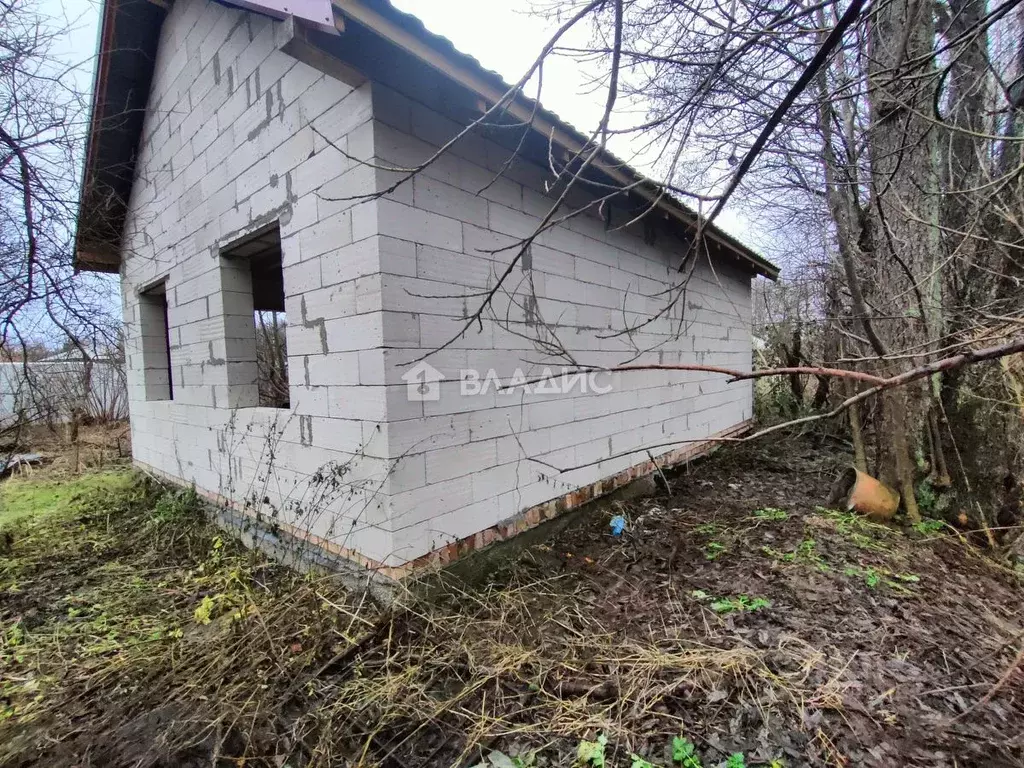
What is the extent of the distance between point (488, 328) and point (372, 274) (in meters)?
0.98

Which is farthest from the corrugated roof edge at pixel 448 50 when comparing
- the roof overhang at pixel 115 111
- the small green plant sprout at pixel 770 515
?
the roof overhang at pixel 115 111

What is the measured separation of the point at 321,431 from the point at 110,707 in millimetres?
1698

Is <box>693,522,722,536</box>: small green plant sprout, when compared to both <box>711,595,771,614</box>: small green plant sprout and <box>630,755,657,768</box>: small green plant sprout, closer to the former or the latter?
<box>711,595,771,614</box>: small green plant sprout

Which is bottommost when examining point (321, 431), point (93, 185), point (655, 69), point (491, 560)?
point (491, 560)

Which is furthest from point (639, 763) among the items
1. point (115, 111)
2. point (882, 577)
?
point (115, 111)

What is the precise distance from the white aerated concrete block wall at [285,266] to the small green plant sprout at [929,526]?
4.54m

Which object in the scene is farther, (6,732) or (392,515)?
(392,515)

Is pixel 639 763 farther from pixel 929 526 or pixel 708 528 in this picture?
pixel 929 526

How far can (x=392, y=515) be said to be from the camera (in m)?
2.74

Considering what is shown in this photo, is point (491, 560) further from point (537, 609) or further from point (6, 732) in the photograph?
point (6, 732)

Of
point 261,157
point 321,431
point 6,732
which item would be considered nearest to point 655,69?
point 261,157

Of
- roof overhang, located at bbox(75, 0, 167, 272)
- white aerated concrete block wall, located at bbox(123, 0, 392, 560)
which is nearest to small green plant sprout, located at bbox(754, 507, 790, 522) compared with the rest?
white aerated concrete block wall, located at bbox(123, 0, 392, 560)

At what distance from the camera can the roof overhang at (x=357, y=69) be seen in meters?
2.33

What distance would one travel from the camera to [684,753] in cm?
187
